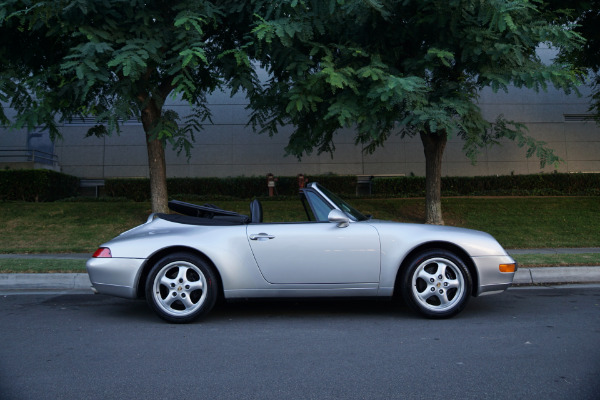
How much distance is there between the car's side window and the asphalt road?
3.27 feet

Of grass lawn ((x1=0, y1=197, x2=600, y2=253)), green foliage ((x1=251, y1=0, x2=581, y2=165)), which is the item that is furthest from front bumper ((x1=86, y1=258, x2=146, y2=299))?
grass lawn ((x1=0, y1=197, x2=600, y2=253))

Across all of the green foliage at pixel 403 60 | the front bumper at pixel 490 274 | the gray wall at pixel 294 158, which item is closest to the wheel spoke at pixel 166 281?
the front bumper at pixel 490 274

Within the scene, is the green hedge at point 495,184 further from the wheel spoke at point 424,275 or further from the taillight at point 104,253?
the taillight at point 104,253

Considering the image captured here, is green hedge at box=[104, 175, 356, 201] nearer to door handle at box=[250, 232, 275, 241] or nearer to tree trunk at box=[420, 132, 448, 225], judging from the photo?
tree trunk at box=[420, 132, 448, 225]

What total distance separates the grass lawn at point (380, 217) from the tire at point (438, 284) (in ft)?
22.6

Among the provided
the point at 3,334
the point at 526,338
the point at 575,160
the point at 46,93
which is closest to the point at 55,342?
the point at 3,334

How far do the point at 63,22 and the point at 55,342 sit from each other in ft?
21.4

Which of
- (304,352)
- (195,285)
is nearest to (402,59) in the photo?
(195,285)

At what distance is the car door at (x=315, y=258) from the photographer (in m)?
4.94

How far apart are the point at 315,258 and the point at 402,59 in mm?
7195

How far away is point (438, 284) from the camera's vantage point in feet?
16.3

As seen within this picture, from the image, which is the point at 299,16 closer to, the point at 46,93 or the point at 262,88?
the point at 262,88

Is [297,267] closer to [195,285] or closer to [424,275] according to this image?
[195,285]

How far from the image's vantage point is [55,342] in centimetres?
432
